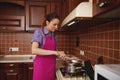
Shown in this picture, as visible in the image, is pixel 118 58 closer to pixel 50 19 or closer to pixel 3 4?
pixel 50 19

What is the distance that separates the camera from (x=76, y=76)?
172 cm

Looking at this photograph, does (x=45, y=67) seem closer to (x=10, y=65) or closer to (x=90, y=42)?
(x=90, y=42)

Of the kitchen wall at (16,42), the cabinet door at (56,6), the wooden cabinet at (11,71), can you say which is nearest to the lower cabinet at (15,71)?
the wooden cabinet at (11,71)

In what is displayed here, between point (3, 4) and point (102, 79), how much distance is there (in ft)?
9.90

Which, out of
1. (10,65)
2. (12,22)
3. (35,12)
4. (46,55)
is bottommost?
(10,65)

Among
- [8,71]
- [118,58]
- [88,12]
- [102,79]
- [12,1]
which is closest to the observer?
[102,79]

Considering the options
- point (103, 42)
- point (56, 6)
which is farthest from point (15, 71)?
point (103, 42)

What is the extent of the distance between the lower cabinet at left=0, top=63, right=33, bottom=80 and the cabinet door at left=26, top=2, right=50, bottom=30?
660mm

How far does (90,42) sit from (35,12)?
49.4 inches

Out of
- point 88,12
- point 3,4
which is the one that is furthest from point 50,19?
point 3,4

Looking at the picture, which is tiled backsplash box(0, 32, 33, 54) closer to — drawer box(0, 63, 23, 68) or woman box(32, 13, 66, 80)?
drawer box(0, 63, 23, 68)

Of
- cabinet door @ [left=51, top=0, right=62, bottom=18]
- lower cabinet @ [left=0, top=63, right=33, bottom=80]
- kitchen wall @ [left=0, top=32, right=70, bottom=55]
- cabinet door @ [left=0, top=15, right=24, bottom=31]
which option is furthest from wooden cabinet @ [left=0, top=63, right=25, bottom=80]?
cabinet door @ [left=51, top=0, right=62, bottom=18]

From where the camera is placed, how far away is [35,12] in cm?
319

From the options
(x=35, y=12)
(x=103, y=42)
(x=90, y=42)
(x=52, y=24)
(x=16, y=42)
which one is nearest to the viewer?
(x=103, y=42)
